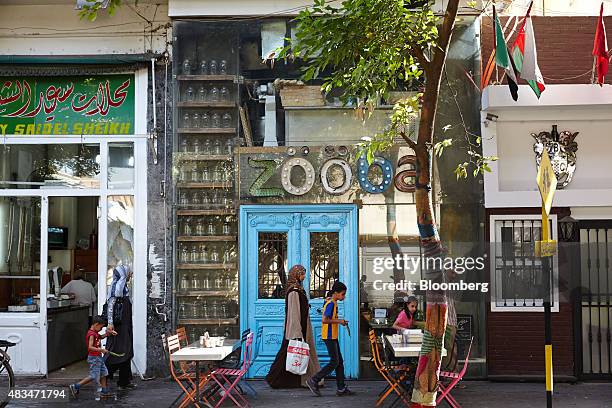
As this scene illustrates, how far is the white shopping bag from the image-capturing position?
11.2 meters

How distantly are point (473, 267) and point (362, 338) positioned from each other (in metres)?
3.72

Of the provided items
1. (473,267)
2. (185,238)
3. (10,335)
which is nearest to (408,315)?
(473,267)

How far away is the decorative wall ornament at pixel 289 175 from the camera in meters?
12.5

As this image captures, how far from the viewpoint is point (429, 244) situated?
27.3 feet

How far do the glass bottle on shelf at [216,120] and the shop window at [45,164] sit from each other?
186cm

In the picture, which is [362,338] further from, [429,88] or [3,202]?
[3,202]

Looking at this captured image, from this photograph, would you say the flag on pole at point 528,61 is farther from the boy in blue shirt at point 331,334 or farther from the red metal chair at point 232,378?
the red metal chair at point 232,378

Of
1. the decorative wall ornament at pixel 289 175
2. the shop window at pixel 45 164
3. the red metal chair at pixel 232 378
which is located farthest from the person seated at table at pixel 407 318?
the shop window at pixel 45 164

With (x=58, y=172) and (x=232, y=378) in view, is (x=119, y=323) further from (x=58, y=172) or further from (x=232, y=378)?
(x=58, y=172)

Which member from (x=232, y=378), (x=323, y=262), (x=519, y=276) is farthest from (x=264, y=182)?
(x=519, y=276)

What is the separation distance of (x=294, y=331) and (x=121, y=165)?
3.91m

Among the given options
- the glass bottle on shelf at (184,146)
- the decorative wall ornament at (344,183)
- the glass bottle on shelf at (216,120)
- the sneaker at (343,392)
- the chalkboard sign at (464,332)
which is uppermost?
the glass bottle on shelf at (216,120)

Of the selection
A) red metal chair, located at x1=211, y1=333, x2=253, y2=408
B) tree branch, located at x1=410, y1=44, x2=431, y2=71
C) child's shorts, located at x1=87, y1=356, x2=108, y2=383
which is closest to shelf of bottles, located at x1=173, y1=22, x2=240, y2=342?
red metal chair, located at x1=211, y1=333, x2=253, y2=408

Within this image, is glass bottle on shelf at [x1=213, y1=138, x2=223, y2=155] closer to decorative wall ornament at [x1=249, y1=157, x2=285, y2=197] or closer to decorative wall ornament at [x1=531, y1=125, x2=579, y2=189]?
decorative wall ornament at [x1=249, y1=157, x2=285, y2=197]
